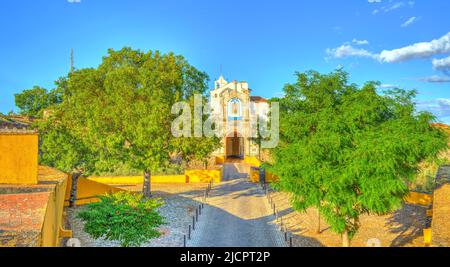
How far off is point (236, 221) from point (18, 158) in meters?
12.0

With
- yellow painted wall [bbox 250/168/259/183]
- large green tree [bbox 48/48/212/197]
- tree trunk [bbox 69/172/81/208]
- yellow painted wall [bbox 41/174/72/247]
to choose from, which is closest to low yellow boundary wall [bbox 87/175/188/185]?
yellow painted wall [bbox 250/168/259/183]

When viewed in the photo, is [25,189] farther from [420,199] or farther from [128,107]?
[420,199]

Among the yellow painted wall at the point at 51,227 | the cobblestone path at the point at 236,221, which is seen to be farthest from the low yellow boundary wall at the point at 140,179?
the yellow painted wall at the point at 51,227

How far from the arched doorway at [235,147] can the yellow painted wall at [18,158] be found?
1679 inches

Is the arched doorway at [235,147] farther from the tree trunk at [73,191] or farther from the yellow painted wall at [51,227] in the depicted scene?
the yellow painted wall at [51,227]

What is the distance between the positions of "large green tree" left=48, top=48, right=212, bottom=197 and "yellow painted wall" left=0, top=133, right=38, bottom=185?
855 cm

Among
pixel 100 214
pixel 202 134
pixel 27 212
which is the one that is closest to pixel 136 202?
pixel 100 214

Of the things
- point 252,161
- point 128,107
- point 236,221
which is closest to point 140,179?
point 128,107

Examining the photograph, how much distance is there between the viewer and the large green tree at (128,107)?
24.3m

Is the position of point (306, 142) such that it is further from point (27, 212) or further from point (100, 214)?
point (27, 212)

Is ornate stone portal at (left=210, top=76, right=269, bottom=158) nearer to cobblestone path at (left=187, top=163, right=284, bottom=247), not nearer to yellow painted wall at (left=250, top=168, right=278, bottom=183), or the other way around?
yellow painted wall at (left=250, top=168, right=278, bottom=183)

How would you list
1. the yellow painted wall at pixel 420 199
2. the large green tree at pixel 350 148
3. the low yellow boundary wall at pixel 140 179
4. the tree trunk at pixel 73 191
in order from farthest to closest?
the low yellow boundary wall at pixel 140 179, the yellow painted wall at pixel 420 199, the tree trunk at pixel 73 191, the large green tree at pixel 350 148

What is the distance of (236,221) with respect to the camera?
22078mm

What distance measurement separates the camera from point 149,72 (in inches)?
999
